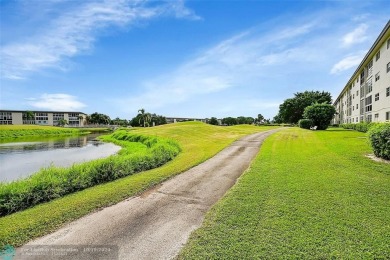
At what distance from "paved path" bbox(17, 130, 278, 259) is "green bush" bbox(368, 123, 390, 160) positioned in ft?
29.8

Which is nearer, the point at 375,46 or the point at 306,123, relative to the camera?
the point at 375,46

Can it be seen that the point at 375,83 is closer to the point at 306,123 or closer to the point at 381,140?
the point at 306,123

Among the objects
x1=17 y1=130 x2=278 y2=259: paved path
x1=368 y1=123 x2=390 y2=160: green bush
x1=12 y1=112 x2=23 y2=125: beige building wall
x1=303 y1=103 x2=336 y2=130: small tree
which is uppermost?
x1=12 y1=112 x2=23 y2=125: beige building wall

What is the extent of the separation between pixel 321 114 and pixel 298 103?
121 feet

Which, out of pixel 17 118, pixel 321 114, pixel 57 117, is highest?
pixel 57 117

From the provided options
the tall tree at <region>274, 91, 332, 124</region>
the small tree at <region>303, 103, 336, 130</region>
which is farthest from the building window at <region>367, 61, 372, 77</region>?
the tall tree at <region>274, 91, 332, 124</region>

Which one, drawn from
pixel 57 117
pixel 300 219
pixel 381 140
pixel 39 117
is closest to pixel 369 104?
pixel 381 140

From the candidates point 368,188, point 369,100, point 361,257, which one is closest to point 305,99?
point 369,100

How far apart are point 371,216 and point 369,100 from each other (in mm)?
38286

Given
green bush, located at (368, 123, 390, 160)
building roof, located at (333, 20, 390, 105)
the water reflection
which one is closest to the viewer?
green bush, located at (368, 123, 390, 160)

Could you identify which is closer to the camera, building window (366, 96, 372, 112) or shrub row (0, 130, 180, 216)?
shrub row (0, 130, 180, 216)

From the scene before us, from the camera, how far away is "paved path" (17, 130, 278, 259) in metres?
5.16

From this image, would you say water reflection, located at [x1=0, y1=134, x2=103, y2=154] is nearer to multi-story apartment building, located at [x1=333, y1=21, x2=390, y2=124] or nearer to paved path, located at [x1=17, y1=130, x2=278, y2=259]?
paved path, located at [x1=17, y1=130, x2=278, y2=259]

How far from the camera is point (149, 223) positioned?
6.29m
